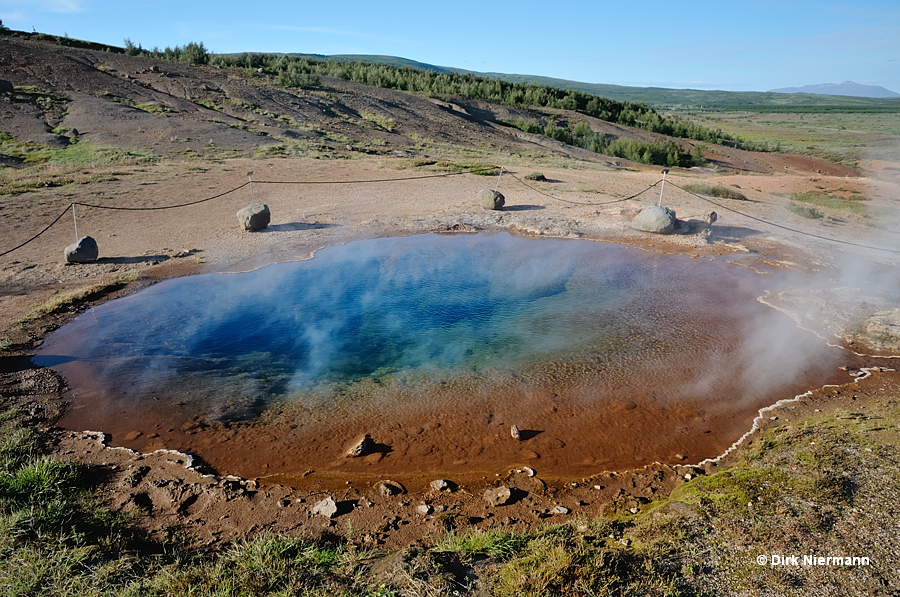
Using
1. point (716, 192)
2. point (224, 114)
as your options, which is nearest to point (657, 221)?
point (716, 192)

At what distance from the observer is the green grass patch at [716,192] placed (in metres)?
16.9

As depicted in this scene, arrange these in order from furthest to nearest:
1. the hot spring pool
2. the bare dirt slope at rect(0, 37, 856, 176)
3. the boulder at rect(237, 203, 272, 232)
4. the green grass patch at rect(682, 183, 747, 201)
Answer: the bare dirt slope at rect(0, 37, 856, 176), the green grass patch at rect(682, 183, 747, 201), the boulder at rect(237, 203, 272, 232), the hot spring pool

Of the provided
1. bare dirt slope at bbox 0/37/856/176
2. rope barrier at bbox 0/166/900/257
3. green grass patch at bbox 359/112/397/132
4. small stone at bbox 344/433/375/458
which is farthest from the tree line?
small stone at bbox 344/433/375/458

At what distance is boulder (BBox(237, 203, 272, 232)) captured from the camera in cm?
1245

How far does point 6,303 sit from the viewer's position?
847 centimetres

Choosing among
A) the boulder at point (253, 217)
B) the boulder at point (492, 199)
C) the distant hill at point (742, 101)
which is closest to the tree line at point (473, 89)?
the boulder at point (492, 199)

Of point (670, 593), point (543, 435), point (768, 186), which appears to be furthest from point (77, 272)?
point (768, 186)

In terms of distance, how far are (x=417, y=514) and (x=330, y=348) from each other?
3.42 m

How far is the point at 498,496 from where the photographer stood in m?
4.68

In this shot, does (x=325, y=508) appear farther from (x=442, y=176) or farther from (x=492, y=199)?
(x=442, y=176)

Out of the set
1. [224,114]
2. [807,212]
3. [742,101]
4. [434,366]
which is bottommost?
[434,366]

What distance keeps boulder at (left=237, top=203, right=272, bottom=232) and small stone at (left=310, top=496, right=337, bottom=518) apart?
9424mm

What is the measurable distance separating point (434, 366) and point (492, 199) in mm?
8902

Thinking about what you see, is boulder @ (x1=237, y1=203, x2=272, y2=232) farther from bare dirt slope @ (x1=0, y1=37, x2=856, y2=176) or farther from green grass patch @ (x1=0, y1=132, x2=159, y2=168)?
bare dirt slope @ (x1=0, y1=37, x2=856, y2=176)
